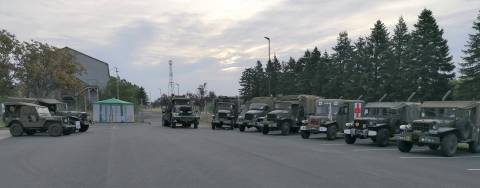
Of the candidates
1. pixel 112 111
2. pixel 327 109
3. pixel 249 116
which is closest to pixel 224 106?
pixel 249 116

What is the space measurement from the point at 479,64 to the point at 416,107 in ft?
80.9

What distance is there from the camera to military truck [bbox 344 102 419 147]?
78.2ft

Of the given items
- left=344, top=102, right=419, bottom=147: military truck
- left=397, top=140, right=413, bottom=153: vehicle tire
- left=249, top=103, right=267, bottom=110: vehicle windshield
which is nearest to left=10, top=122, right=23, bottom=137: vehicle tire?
left=249, top=103, right=267, bottom=110: vehicle windshield

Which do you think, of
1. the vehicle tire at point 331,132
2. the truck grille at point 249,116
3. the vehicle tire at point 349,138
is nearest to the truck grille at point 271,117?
the truck grille at point 249,116

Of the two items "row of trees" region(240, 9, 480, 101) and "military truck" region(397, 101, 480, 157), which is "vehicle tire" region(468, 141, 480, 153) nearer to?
"military truck" region(397, 101, 480, 157)

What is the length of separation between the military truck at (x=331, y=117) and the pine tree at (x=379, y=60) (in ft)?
62.8

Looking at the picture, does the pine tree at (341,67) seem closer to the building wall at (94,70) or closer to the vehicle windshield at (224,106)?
the vehicle windshield at (224,106)

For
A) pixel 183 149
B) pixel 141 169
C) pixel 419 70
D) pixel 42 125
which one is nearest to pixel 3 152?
pixel 183 149

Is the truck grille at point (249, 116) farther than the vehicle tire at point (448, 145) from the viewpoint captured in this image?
Yes

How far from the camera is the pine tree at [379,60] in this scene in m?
48.7

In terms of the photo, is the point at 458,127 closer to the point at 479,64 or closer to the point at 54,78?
the point at 479,64

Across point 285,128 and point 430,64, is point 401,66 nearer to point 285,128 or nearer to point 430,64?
point 430,64

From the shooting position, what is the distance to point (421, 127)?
2019 cm

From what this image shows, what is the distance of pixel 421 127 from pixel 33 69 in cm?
4648
